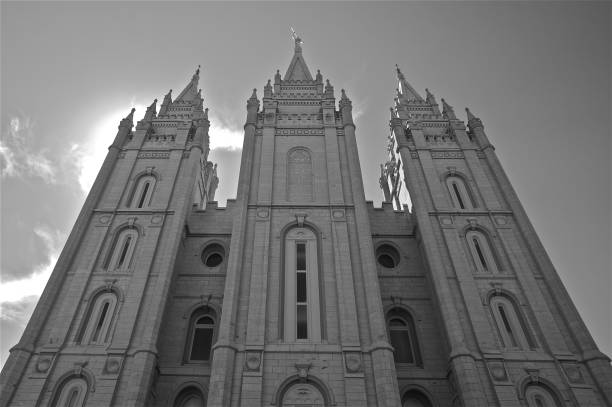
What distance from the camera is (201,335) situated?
1934 centimetres

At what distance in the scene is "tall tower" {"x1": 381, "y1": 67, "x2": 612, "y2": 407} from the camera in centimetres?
1555

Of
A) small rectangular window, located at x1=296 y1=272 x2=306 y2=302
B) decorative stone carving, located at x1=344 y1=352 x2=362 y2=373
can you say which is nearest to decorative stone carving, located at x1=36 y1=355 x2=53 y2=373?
small rectangular window, located at x1=296 y1=272 x2=306 y2=302

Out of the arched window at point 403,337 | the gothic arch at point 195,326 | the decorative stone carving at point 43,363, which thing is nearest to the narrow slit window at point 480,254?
the arched window at point 403,337

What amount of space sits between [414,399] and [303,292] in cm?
595

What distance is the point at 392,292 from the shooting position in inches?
806

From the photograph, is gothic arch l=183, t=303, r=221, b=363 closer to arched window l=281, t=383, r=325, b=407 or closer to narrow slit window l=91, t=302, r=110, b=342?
narrow slit window l=91, t=302, r=110, b=342

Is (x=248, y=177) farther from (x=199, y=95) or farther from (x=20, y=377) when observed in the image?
(x=199, y=95)

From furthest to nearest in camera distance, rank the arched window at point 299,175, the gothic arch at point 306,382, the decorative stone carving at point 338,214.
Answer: the arched window at point 299,175, the decorative stone carving at point 338,214, the gothic arch at point 306,382

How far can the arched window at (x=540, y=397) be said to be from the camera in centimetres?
1530

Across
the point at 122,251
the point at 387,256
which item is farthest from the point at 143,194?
the point at 387,256

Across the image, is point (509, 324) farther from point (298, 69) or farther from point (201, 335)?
point (298, 69)

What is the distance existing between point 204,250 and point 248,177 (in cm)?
437

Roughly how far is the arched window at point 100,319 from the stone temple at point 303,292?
0.28ft

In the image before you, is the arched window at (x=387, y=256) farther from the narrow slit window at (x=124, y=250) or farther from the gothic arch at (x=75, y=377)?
the gothic arch at (x=75, y=377)
